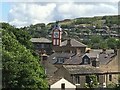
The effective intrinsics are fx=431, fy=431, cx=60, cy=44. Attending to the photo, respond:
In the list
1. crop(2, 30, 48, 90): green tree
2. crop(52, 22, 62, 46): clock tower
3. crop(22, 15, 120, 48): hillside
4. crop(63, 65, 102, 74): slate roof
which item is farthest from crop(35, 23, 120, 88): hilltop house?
crop(22, 15, 120, 48): hillside

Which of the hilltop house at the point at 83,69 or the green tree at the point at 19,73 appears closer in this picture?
the green tree at the point at 19,73

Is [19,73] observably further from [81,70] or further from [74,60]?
[74,60]

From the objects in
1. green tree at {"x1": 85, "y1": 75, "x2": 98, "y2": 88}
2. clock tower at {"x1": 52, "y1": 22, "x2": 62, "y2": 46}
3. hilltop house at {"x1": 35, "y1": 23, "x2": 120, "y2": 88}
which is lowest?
green tree at {"x1": 85, "y1": 75, "x2": 98, "y2": 88}

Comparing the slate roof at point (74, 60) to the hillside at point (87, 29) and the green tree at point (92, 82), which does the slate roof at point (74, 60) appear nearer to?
the green tree at point (92, 82)

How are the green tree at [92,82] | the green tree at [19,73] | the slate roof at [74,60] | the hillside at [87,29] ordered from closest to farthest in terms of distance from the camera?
1. the green tree at [19,73]
2. the green tree at [92,82]
3. the slate roof at [74,60]
4. the hillside at [87,29]

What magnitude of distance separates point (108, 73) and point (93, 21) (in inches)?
5550

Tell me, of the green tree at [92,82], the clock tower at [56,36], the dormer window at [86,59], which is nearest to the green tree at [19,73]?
the green tree at [92,82]

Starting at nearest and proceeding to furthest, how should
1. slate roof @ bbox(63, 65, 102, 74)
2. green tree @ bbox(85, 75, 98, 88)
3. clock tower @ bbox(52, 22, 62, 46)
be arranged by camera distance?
green tree @ bbox(85, 75, 98, 88)
slate roof @ bbox(63, 65, 102, 74)
clock tower @ bbox(52, 22, 62, 46)

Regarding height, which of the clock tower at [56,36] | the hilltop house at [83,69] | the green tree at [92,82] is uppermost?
the clock tower at [56,36]

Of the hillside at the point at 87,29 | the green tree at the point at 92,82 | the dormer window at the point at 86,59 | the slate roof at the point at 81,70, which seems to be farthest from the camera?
the hillside at the point at 87,29

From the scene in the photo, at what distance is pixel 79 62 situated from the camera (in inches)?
1460

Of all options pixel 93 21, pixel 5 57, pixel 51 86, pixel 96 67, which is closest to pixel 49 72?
pixel 96 67

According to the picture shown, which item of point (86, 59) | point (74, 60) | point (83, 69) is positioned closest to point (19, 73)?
point (83, 69)

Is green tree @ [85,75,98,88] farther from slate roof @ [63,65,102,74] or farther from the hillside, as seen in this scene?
the hillside
